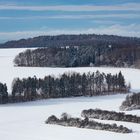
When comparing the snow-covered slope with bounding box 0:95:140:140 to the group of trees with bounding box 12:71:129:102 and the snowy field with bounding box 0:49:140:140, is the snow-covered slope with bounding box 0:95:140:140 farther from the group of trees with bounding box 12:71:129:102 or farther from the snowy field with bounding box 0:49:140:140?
the group of trees with bounding box 12:71:129:102

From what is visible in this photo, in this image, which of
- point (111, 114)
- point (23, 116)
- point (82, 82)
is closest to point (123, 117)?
point (111, 114)

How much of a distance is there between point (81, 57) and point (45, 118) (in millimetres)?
89749

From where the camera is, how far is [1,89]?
3142 inches

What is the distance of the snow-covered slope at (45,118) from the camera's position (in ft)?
155

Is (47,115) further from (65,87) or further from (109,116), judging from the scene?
(65,87)

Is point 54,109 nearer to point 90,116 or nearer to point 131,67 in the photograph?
point 90,116

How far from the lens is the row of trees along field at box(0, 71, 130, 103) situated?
83.3m

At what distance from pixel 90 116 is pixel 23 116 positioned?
8590 millimetres

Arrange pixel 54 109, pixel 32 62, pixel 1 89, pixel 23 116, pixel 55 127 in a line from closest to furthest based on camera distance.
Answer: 1. pixel 55 127
2. pixel 23 116
3. pixel 54 109
4. pixel 1 89
5. pixel 32 62

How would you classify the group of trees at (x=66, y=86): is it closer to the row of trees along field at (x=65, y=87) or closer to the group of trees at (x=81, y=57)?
the row of trees along field at (x=65, y=87)

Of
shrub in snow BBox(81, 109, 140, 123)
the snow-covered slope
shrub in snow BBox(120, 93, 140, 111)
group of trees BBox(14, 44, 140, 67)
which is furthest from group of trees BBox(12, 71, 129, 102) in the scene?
group of trees BBox(14, 44, 140, 67)

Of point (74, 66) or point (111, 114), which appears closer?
point (111, 114)

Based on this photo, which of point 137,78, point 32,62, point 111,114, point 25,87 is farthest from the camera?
point 32,62

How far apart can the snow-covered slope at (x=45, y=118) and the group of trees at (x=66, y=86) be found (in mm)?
4778
